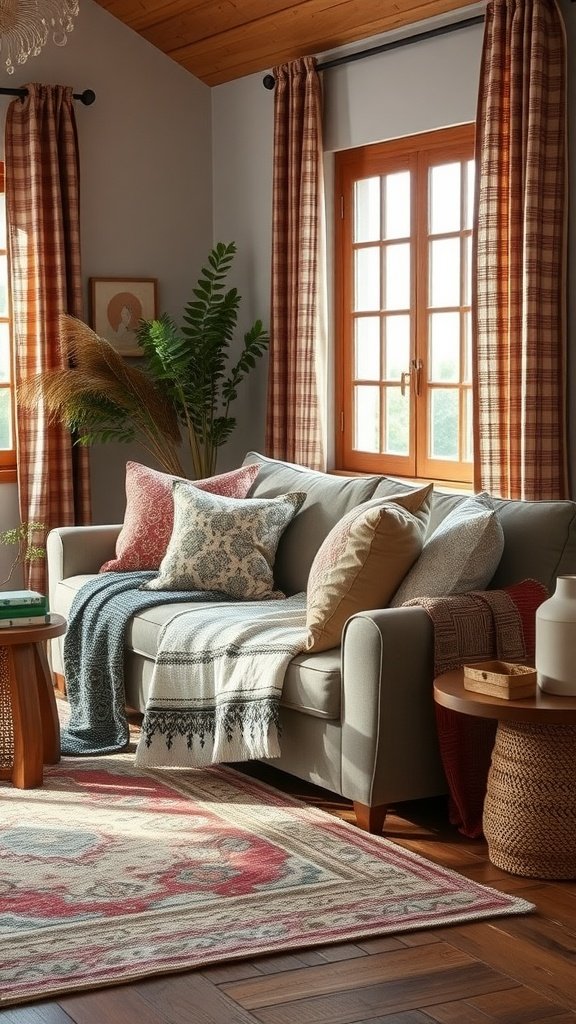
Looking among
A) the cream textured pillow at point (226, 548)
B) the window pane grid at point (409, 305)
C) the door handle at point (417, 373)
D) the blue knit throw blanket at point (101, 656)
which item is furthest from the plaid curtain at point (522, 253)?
the blue knit throw blanket at point (101, 656)

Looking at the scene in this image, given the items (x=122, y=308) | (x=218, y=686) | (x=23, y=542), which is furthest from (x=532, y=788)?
(x=122, y=308)

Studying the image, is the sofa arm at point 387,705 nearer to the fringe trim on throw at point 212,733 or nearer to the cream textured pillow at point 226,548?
the fringe trim on throw at point 212,733

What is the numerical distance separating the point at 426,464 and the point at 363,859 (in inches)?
108

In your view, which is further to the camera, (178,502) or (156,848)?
(178,502)

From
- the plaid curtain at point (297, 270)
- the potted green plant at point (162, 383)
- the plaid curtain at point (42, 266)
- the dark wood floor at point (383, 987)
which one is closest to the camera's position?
the dark wood floor at point (383, 987)

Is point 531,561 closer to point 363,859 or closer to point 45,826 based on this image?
point 363,859

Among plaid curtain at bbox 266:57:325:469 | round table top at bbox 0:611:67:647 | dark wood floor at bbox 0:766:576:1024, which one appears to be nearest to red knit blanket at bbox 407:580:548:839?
dark wood floor at bbox 0:766:576:1024

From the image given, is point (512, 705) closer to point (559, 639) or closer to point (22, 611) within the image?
point (559, 639)

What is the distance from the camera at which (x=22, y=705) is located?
159 inches

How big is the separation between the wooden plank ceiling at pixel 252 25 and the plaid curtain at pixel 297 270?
13 cm

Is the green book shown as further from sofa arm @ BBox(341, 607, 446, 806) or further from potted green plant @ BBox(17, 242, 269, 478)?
potted green plant @ BBox(17, 242, 269, 478)

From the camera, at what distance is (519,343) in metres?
4.98

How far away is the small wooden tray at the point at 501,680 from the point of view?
3242 millimetres

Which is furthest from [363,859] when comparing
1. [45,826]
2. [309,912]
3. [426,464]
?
[426,464]
